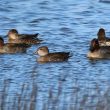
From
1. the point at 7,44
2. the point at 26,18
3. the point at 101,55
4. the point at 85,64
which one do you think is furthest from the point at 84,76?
the point at 26,18

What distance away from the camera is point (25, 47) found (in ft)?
55.8

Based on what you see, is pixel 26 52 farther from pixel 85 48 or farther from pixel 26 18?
pixel 26 18

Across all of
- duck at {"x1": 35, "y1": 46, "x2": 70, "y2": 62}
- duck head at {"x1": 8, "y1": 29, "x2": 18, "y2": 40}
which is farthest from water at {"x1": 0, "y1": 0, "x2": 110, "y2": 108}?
duck head at {"x1": 8, "y1": 29, "x2": 18, "y2": 40}

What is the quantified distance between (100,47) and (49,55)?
1521mm

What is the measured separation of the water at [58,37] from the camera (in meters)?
13.7

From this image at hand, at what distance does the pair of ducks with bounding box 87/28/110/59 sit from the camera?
16562 mm

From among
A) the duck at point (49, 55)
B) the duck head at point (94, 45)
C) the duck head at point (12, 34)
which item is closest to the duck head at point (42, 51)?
the duck at point (49, 55)

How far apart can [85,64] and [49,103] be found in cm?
572

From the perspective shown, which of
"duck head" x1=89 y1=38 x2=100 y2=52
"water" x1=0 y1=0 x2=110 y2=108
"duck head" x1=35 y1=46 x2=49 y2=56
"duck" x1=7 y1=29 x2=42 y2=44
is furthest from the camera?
"duck" x1=7 y1=29 x2=42 y2=44

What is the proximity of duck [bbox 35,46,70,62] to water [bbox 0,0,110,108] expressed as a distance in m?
0.13

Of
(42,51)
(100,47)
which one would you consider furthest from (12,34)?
(100,47)

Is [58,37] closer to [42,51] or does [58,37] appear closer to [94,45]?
[94,45]

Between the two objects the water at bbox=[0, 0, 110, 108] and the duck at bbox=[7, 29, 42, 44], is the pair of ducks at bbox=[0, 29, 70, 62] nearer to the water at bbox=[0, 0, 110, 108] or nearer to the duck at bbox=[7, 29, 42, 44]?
the duck at bbox=[7, 29, 42, 44]

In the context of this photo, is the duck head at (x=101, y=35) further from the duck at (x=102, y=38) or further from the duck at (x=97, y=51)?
the duck at (x=97, y=51)
